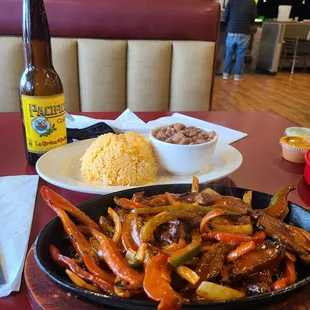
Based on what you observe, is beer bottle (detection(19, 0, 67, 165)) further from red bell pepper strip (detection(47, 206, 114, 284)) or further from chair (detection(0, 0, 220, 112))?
chair (detection(0, 0, 220, 112))

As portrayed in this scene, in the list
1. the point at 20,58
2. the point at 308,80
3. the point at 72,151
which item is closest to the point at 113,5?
the point at 20,58

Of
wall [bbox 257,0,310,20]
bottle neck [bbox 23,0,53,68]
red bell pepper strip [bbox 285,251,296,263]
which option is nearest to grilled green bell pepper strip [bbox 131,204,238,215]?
red bell pepper strip [bbox 285,251,296,263]

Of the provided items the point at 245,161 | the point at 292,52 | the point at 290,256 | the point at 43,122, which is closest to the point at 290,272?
the point at 290,256

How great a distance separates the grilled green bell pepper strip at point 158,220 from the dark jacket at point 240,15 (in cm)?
655

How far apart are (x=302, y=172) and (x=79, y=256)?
2.64 ft

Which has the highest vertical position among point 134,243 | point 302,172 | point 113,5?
point 113,5

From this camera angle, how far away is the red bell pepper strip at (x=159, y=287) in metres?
0.45

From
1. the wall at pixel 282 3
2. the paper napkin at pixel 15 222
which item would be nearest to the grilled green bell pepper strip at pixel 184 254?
the paper napkin at pixel 15 222

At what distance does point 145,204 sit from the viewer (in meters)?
0.69

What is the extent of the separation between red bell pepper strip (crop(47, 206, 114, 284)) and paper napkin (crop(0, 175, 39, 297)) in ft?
0.37

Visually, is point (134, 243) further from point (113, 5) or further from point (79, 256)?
point (113, 5)

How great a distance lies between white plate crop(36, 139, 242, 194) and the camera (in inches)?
35.9

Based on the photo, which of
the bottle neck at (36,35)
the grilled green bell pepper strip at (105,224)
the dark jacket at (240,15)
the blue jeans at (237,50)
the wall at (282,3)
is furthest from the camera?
the wall at (282,3)

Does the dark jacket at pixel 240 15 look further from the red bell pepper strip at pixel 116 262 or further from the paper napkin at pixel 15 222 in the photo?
the red bell pepper strip at pixel 116 262
